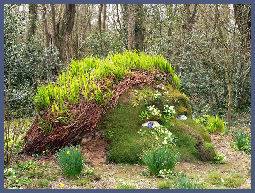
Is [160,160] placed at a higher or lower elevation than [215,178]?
higher

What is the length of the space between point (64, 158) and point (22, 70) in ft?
31.2

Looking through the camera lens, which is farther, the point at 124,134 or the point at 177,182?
the point at 124,134

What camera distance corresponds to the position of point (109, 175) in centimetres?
853

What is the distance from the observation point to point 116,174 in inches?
340

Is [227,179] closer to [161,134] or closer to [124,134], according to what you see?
[161,134]

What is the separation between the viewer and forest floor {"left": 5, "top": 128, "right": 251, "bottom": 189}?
784 cm

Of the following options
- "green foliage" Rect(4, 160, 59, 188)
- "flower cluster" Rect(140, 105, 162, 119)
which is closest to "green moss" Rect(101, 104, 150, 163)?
"flower cluster" Rect(140, 105, 162, 119)

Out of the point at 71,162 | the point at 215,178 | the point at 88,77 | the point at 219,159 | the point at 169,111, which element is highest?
the point at 88,77

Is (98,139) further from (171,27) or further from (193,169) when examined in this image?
(171,27)

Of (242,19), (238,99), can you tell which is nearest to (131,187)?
(242,19)

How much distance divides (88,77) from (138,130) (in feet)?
4.83

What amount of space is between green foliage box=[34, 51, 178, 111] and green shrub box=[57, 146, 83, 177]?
5.45 ft

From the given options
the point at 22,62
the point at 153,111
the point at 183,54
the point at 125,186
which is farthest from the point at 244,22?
the point at 125,186

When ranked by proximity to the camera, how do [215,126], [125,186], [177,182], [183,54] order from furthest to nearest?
[183,54], [215,126], [125,186], [177,182]
